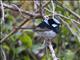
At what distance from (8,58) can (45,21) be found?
104 cm

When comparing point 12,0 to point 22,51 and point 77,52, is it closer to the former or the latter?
point 22,51

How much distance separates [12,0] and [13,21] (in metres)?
0.31

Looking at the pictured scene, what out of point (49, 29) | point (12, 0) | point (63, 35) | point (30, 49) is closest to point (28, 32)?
point (30, 49)

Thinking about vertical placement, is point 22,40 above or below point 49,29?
below

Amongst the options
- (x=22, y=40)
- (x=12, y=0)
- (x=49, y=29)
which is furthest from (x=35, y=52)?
(x=49, y=29)

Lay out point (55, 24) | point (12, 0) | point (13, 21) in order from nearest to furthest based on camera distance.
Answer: point (55, 24) < point (12, 0) < point (13, 21)

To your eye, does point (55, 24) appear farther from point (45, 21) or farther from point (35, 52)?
point (35, 52)

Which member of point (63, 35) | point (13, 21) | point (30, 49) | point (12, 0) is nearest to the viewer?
point (63, 35)

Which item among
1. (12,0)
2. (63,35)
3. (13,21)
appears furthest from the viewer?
(13,21)

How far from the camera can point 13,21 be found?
2.27m

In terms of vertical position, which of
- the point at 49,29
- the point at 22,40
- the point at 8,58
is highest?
the point at 49,29

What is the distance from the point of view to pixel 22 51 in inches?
83.8

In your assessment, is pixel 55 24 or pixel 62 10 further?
pixel 62 10

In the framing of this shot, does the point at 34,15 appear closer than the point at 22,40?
Yes
